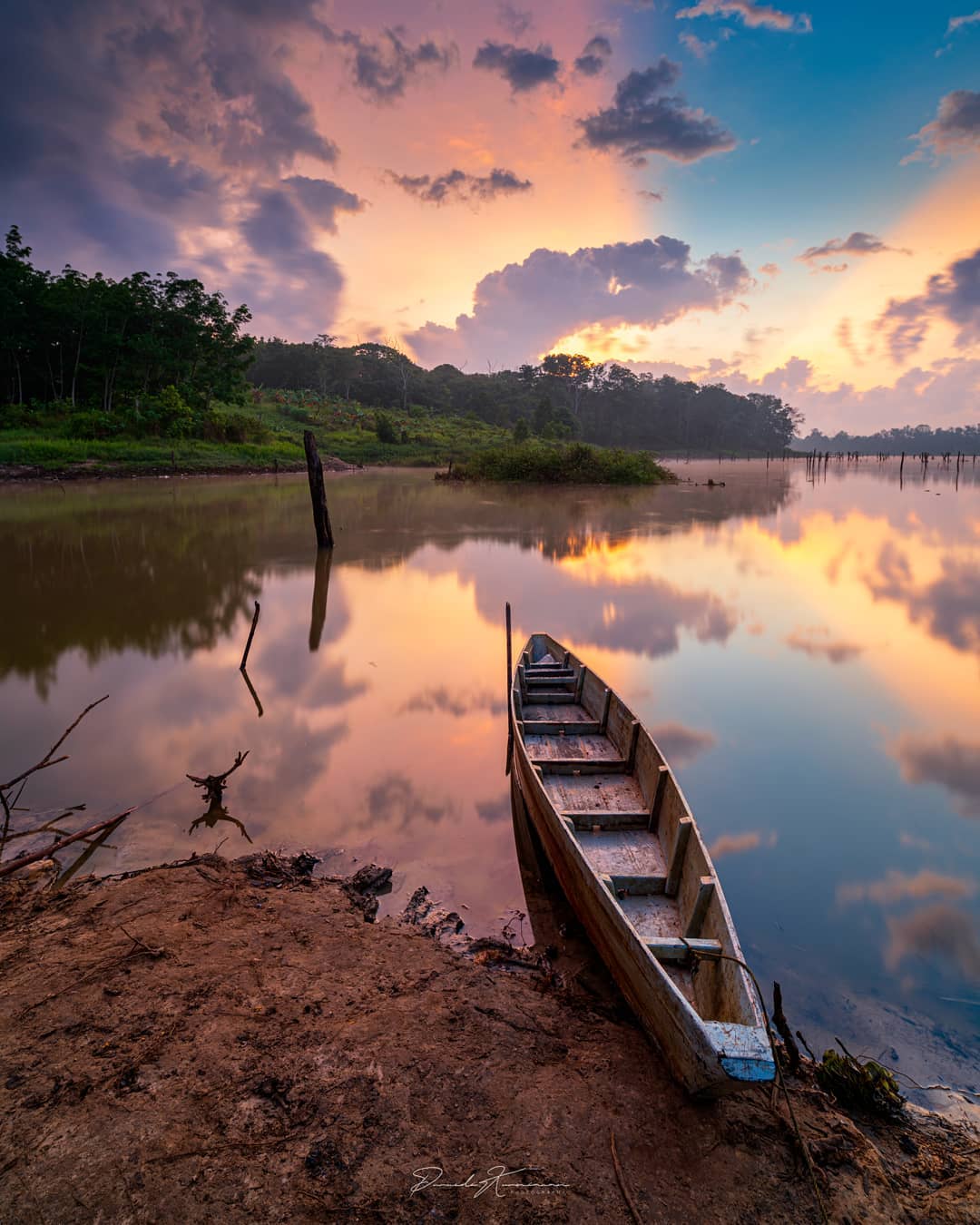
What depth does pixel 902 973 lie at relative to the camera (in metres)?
4.61

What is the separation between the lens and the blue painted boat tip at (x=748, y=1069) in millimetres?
2867

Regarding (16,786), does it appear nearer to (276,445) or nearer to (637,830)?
(637,830)

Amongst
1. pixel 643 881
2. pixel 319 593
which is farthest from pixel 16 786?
pixel 319 593

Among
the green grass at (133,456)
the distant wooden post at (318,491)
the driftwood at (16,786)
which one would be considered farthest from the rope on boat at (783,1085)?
the green grass at (133,456)

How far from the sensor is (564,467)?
156 ft

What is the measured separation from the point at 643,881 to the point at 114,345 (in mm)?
52018

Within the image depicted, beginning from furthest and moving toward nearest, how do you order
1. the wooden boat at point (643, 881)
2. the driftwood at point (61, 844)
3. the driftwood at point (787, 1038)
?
the driftwood at point (61, 844), the driftwood at point (787, 1038), the wooden boat at point (643, 881)

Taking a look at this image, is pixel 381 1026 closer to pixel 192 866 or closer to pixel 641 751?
pixel 192 866

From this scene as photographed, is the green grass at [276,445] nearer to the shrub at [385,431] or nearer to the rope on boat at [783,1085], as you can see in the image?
the shrub at [385,431]

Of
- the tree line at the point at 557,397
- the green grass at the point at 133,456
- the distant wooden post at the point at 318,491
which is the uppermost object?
the tree line at the point at 557,397

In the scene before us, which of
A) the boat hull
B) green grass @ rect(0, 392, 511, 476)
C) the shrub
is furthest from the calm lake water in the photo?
the shrub

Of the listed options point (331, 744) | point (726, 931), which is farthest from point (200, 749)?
point (726, 931)

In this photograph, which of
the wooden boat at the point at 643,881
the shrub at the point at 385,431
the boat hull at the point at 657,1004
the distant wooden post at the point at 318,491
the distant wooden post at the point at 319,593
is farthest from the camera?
the shrub at the point at 385,431

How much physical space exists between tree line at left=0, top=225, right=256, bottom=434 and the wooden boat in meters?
45.8
